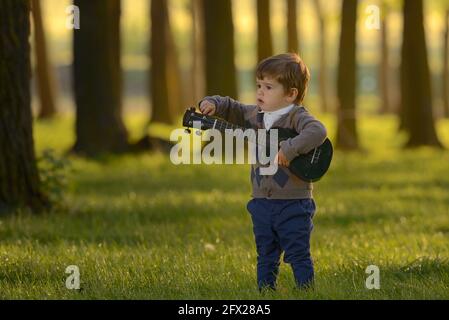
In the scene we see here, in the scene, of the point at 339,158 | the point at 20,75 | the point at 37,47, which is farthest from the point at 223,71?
the point at 37,47

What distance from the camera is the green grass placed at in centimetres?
677

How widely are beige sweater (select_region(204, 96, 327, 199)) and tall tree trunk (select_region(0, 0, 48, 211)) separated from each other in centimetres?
412

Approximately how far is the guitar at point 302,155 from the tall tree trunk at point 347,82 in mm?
16037

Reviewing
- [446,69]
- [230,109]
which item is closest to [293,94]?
[230,109]

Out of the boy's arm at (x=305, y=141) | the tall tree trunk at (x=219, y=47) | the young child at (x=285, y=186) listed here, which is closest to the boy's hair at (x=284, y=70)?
the young child at (x=285, y=186)

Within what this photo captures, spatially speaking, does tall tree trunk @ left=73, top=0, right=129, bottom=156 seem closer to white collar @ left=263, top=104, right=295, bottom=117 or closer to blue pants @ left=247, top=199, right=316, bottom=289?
white collar @ left=263, top=104, right=295, bottom=117

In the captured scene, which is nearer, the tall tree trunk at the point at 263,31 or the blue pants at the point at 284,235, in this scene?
the blue pants at the point at 284,235

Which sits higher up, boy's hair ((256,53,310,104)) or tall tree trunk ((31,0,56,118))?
boy's hair ((256,53,310,104))

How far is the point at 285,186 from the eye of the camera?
21.6 ft

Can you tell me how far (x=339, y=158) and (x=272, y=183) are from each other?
1428cm

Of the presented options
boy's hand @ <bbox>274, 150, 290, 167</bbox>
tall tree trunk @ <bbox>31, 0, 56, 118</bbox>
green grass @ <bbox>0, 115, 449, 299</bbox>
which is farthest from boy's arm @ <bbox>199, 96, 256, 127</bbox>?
tall tree trunk @ <bbox>31, 0, 56, 118</bbox>

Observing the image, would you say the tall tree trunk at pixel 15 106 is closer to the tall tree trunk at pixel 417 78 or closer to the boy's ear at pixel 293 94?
the boy's ear at pixel 293 94

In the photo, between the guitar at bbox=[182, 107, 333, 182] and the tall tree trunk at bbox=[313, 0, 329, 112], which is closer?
the guitar at bbox=[182, 107, 333, 182]

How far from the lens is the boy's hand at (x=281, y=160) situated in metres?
6.49
